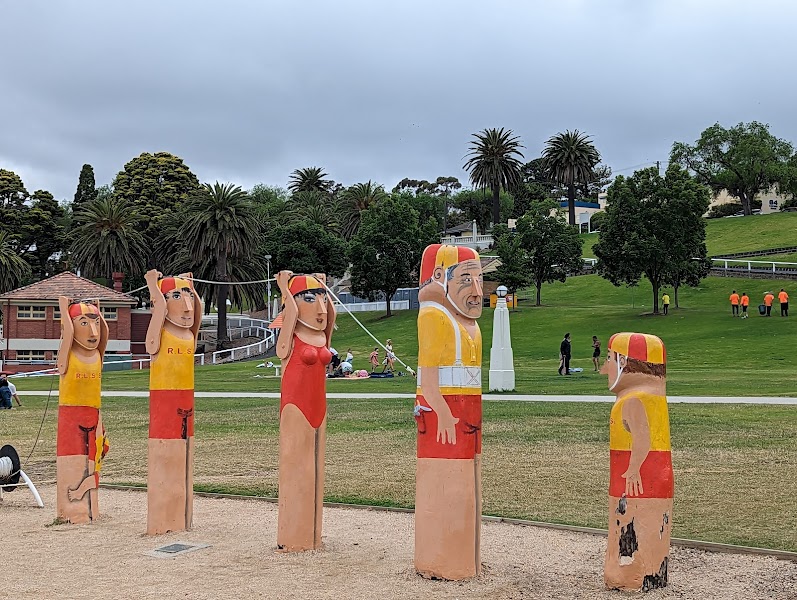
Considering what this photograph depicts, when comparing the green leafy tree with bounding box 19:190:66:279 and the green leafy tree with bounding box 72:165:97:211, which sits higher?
the green leafy tree with bounding box 72:165:97:211

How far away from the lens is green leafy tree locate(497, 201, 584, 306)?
2395 inches

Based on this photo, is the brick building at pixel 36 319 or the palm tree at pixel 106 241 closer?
the brick building at pixel 36 319

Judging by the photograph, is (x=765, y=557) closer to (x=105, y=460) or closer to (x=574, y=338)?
(x=105, y=460)

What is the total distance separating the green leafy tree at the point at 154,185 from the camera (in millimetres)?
76625

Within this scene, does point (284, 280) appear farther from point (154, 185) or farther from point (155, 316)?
point (154, 185)

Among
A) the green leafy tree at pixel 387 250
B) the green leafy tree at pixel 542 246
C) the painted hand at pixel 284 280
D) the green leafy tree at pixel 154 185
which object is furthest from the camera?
the green leafy tree at pixel 154 185

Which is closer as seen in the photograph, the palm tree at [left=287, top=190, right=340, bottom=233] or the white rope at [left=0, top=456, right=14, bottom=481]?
the white rope at [left=0, top=456, right=14, bottom=481]

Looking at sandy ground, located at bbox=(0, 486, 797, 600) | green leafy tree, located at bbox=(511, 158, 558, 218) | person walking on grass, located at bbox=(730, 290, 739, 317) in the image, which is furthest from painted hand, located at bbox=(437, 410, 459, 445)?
green leafy tree, located at bbox=(511, 158, 558, 218)

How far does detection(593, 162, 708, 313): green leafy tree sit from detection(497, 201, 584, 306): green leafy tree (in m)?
8.28

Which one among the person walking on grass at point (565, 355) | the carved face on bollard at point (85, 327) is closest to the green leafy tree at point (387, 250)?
the person walking on grass at point (565, 355)

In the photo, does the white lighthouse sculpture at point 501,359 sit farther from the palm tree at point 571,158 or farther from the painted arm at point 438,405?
the palm tree at point 571,158

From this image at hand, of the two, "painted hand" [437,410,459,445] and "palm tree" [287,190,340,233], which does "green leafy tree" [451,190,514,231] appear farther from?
"painted hand" [437,410,459,445]

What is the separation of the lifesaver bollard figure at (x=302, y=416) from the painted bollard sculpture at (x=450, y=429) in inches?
63.1

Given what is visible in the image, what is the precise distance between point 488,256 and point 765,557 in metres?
73.4
